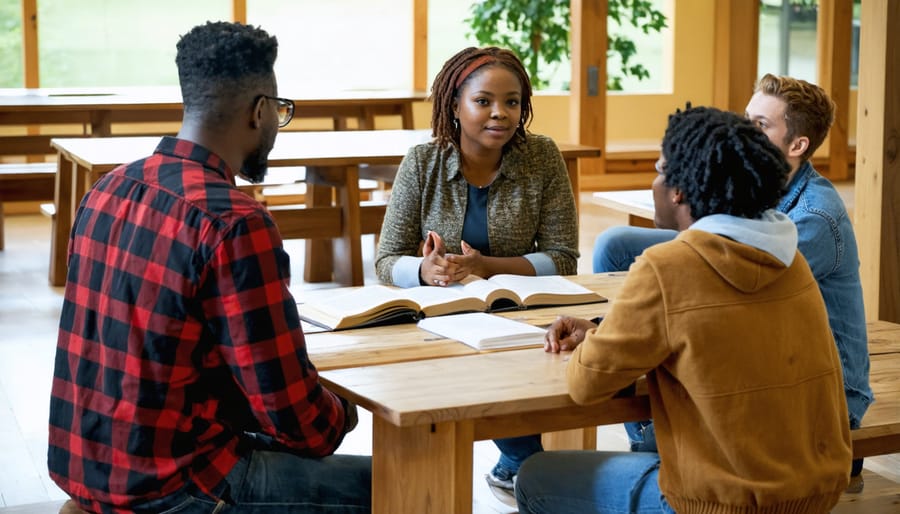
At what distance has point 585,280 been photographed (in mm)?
2734

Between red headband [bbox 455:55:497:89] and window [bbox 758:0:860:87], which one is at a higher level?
window [bbox 758:0:860:87]

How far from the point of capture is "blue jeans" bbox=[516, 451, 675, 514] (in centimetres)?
196

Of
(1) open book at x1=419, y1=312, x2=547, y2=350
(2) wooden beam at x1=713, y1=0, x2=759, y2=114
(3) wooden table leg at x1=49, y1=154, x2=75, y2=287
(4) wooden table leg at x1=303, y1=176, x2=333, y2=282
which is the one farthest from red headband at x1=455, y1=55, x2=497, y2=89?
(2) wooden beam at x1=713, y1=0, x2=759, y2=114

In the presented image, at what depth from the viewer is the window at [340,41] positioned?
8.80m

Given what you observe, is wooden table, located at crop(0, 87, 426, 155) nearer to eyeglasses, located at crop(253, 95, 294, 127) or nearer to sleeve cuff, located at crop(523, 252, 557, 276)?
sleeve cuff, located at crop(523, 252, 557, 276)

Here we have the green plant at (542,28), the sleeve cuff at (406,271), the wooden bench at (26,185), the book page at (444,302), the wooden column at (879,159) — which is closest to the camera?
the book page at (444,302)

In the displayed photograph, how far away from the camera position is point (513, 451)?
295 cm

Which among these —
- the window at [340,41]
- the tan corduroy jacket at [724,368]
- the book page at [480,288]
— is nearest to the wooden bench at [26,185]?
the window at [340,41]

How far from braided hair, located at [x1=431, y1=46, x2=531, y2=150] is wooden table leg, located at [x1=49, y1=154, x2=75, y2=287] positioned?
2.99 metres

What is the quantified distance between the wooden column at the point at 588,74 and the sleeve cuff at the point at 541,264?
593 centimetres

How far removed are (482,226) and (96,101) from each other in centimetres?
397

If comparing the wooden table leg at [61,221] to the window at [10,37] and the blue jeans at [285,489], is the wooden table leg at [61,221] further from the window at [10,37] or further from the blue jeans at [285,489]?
the blue jeans at [285,489]

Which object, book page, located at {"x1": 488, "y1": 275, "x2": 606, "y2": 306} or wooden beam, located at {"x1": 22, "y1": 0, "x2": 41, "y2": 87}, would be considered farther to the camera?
wooden beam, located at {"x1": 22, "y1": 0, "x2": 41, "y2": 87}

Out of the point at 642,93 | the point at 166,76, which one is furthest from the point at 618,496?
the point at 642,93
